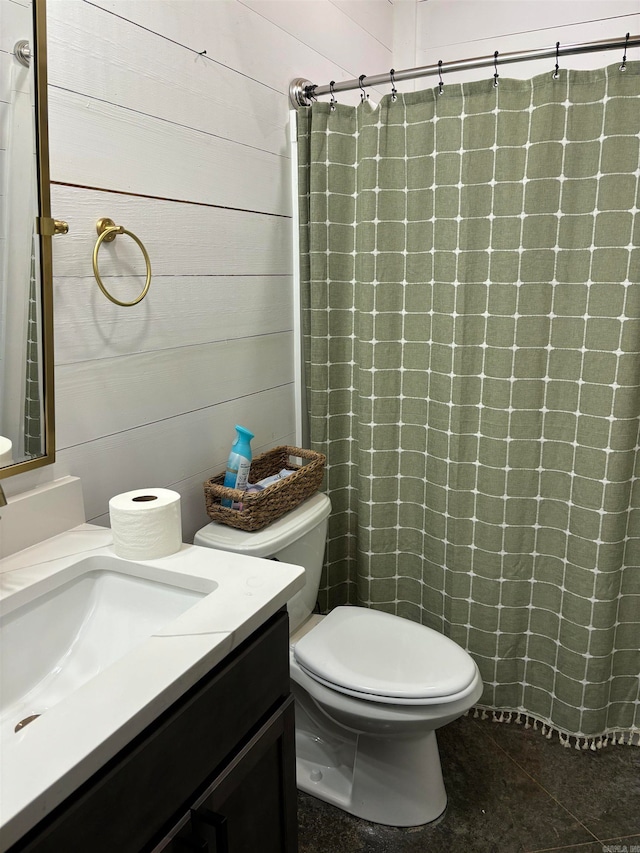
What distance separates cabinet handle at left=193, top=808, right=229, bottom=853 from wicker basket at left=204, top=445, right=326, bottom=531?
718 mm

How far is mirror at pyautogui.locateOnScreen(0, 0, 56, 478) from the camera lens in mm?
1096

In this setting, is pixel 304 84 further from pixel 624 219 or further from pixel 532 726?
pixel 532 726

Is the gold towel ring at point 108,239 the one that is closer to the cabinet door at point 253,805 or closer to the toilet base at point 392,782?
the cabinet door at point 253,805

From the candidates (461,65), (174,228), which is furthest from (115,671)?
(461,65)

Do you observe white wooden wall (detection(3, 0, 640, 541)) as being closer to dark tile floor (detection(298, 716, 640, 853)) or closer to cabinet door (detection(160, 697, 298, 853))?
cabinet door (detection(160, 697, 298, 853))

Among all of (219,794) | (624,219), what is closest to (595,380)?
(624,219)

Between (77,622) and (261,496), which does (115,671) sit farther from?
(261,496)

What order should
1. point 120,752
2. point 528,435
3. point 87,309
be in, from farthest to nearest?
point 528,435, point 87,309, point 120,752

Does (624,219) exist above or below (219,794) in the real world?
above

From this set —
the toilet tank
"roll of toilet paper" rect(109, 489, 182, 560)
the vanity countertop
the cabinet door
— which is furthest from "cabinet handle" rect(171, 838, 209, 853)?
the toilet tank

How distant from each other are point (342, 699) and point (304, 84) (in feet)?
5.31

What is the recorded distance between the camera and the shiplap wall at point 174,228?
4.16 feet

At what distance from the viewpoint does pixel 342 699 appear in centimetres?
151

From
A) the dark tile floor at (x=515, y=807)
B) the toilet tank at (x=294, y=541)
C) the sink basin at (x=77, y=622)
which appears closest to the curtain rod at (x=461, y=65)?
the toilet tank at (x=294, y=541)
